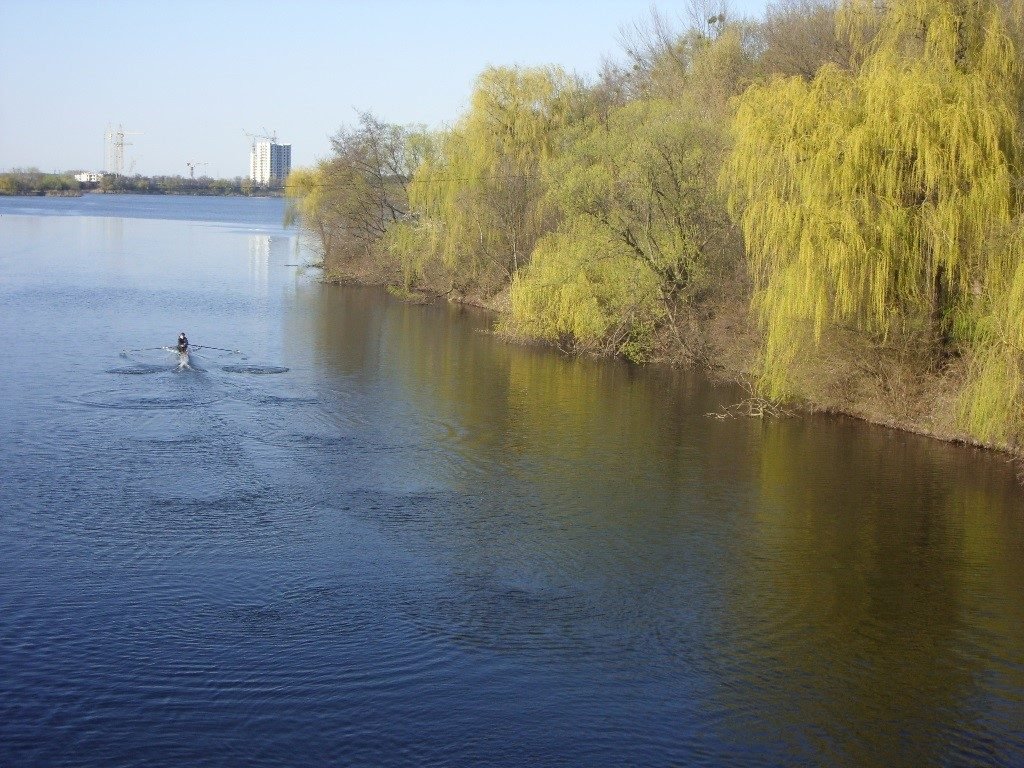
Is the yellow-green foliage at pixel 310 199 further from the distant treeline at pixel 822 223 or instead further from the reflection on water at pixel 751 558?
the reflection on water at pixel 751 558

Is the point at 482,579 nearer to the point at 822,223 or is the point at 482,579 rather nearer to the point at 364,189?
the point at 822,223

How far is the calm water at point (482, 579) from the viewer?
11.0 m

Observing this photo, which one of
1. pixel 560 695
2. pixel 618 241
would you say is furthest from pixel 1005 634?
pixel 618 241

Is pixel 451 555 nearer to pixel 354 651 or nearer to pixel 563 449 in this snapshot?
pixel 354 651


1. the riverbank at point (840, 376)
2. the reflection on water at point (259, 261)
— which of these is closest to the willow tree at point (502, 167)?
the reflection on water at point (259, 261)

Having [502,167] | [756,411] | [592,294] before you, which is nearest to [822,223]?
[756,411]

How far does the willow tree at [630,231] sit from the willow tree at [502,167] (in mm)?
6347

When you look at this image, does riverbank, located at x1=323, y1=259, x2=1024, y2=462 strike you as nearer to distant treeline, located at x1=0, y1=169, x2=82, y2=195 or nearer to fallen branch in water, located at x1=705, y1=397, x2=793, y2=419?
fallen branch in water, located at x1=705, y1=397, x2=793, y2=419

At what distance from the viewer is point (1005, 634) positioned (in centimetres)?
1348

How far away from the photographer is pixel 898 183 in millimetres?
20984

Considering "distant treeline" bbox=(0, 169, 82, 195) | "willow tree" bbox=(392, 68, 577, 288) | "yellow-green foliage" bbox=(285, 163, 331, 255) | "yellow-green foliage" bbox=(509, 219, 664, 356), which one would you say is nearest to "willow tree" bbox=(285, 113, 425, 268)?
"yellow-green foliage" bbox=(285, 163, 331, 255)

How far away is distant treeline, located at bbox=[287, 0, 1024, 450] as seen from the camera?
20.3 meters

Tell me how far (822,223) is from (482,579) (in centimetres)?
1068

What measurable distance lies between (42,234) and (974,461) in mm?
66229
